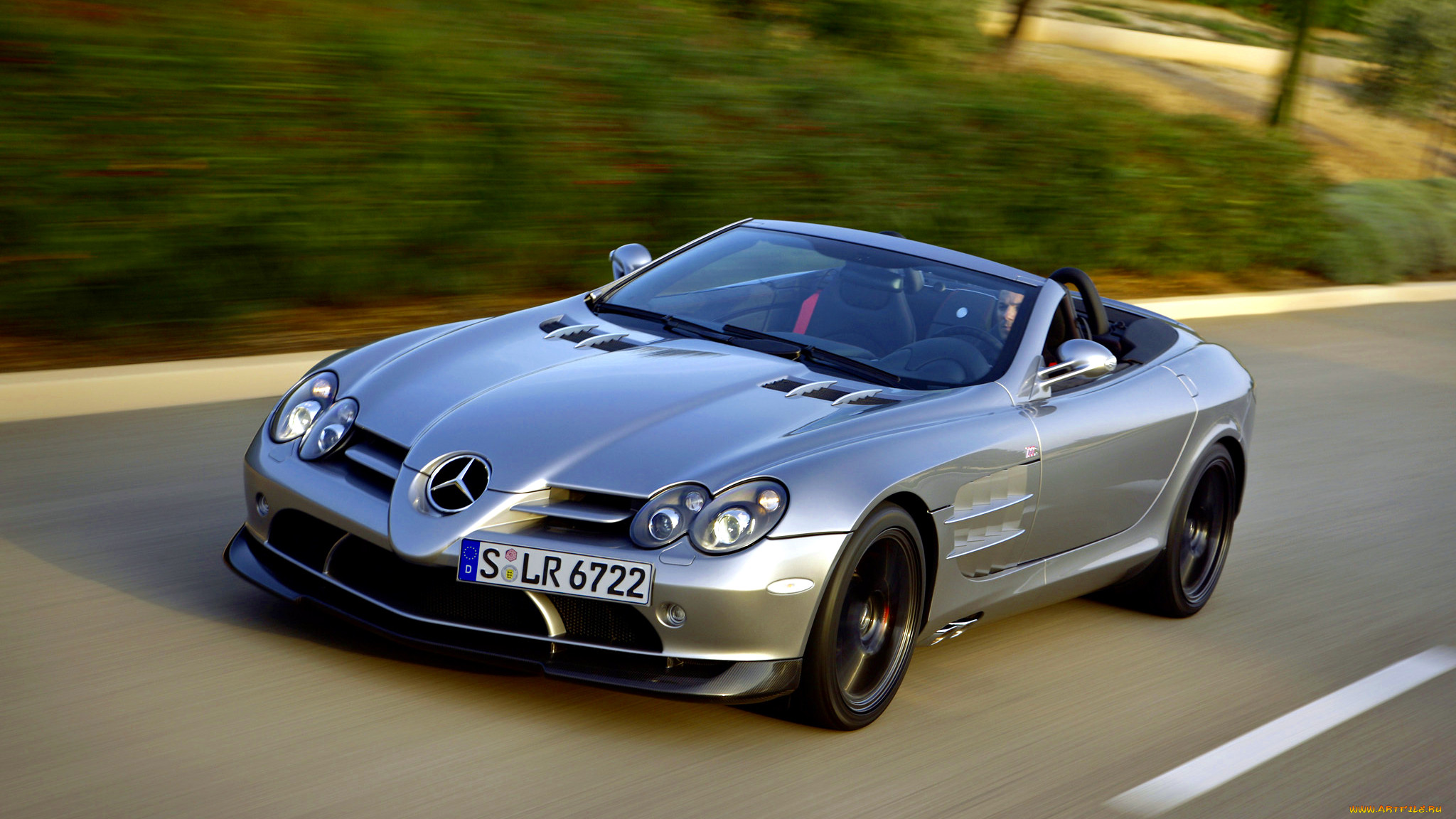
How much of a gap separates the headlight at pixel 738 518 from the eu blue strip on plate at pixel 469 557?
0.51m

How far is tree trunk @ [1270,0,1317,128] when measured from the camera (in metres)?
28.5

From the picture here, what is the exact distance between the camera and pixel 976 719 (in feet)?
13.4

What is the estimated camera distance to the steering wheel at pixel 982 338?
4.57m

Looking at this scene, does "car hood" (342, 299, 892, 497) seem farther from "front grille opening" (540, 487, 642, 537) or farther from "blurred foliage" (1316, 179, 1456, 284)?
"blurred foliage" (1316, 179, 1456, 284)

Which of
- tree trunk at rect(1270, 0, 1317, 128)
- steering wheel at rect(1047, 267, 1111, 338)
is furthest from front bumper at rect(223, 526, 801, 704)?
tree trunk at rect(1270, 0, 1317, 128)

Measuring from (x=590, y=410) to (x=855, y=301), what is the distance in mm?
1285

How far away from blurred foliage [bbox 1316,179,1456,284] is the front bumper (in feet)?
53.0

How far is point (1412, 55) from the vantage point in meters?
35.2

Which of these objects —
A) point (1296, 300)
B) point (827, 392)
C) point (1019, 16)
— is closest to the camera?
point (827, 392)

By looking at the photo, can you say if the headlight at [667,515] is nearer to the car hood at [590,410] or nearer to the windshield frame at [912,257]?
the car hood at [590,410]

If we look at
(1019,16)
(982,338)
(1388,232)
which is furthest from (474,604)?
(1019,16)

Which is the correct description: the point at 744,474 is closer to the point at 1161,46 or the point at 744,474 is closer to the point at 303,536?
the point at 303,536

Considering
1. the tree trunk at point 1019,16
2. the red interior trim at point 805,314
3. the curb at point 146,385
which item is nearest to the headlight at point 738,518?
the red interior trim at point 805,314

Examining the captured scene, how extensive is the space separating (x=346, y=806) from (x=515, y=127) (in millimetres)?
6238
